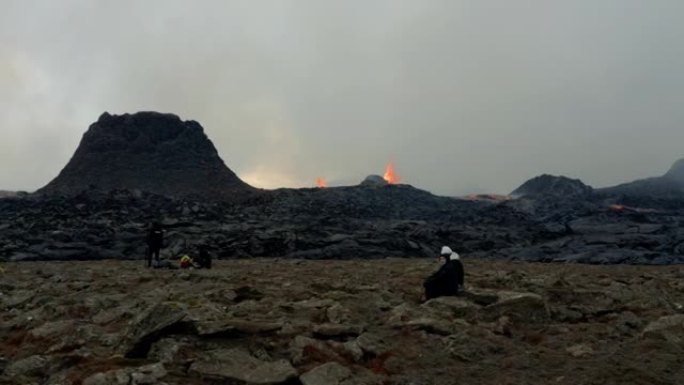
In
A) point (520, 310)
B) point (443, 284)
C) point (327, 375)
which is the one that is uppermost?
point (443, 284)

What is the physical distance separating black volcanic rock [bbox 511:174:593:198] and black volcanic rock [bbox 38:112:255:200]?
64087 mm

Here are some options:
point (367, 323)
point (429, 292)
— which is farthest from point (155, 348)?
point (429, 292)

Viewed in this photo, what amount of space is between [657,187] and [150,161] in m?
127

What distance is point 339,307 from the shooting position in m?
13.5

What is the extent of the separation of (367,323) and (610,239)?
4688 centimetres

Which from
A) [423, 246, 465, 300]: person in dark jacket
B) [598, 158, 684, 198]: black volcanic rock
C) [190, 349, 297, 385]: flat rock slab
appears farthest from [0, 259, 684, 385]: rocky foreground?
[598, 158, 684, 198]: black volcanic rock

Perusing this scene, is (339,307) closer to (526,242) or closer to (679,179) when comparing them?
(526,242)

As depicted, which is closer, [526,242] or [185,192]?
[526,242]

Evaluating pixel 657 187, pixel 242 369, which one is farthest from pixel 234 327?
pixel 657 187

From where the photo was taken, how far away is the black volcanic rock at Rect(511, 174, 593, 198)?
112 metres

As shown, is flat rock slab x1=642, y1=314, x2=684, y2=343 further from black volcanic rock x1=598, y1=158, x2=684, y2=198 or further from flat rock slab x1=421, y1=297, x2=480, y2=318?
black volcanic rock x1=598, y1=158, x2=684, y2=198

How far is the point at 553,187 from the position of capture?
119 metres

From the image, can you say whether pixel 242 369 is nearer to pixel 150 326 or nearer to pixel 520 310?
pixel 150 326

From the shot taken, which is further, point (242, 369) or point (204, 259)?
point (204, 259)
